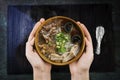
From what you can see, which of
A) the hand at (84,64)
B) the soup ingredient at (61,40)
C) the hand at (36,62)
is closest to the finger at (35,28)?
the hand at (36,62)

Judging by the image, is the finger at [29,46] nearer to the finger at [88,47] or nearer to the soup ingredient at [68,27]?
the soup ingredient at [68,27]

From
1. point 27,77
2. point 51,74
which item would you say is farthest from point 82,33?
point 27,77

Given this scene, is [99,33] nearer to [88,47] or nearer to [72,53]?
[88,47]

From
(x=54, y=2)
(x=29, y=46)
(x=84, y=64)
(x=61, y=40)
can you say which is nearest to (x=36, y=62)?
(x=29, y=46)

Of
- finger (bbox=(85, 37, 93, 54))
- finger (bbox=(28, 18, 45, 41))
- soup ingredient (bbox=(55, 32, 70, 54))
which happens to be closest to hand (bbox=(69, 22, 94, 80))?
finger (bbox=(85, 37, 93, 54))

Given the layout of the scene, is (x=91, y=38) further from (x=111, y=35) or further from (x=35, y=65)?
(x=35, y=65)

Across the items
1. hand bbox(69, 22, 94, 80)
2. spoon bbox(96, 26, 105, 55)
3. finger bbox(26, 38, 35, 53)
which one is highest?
spoon bbox(96, 26, 105, 55)

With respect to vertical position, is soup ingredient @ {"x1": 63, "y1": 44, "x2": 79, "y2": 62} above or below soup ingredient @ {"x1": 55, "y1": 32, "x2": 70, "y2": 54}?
below

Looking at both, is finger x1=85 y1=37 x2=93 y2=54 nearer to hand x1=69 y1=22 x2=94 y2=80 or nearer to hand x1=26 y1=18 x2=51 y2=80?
hand x1=69 y1=22 x2=94 y2=80
